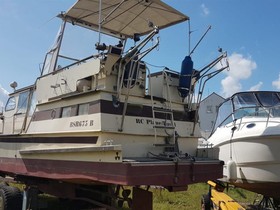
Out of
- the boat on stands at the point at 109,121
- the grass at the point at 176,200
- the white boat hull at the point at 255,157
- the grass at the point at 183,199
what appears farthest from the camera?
the grass at the point at 183,199

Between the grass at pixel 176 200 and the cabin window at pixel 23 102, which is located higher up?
the cabin window at pixel 23 102

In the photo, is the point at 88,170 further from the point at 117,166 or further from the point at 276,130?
the point at 276,130

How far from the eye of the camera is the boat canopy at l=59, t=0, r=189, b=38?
6.88 m

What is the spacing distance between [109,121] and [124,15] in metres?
2.97

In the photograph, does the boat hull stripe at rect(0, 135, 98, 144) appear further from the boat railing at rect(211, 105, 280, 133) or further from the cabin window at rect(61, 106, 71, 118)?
the boat railing at rect(211, 105, 280, 133)

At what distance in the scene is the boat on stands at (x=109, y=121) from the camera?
5305 millimetres

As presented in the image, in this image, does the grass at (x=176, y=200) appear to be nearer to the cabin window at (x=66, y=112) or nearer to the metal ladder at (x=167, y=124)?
the metal ladder at (x=167, y=124)

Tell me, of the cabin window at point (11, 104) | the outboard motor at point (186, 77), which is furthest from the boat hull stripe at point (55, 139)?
the outboard motor at point (186, 77)

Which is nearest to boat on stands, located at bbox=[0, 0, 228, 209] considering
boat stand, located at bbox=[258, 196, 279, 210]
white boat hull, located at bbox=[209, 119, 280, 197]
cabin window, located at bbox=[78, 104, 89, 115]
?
cabin window, located at bbox=[78, 104, 89, 115]

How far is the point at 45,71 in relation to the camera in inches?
289

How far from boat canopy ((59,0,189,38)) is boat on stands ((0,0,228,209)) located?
0.07 ft

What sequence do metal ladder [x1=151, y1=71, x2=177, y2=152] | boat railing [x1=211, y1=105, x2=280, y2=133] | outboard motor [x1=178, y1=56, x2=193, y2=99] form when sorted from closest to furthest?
metal ladder [x1=151, y1=71, x2=177, y2=152] → outboard motor [x1=178, y1=56, x2=193, y2=99] → boat railing [x1=211, y1=105, x2=280, y2=133]

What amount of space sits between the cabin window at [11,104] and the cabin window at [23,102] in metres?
0.36

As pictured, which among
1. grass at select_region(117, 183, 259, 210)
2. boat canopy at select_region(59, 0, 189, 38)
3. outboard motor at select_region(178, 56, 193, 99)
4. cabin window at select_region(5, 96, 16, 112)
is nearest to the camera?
outboard motor at select_region(178, 56, 193, 99)
